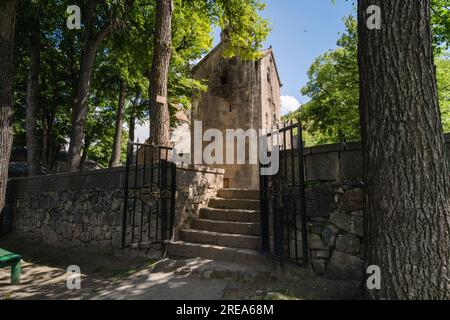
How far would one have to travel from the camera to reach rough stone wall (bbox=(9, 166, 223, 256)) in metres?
5.10

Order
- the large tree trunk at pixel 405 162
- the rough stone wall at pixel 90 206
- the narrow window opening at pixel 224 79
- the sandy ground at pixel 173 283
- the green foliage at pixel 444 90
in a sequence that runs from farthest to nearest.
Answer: the narrow window opening at pixel 224 79 < the green foliage at pixel 444 90 < the rough stone wall at pixel 90 206 < the sandy ground at pixel 173 283 < the large tree trunk at pixel 405 162

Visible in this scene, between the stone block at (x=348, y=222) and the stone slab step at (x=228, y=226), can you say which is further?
the stone slab step at (x=228, y=226)

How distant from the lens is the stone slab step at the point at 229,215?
15.5ft

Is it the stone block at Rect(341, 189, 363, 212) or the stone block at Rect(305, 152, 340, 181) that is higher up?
the stone block at Rect(305, 152, 340, 181)

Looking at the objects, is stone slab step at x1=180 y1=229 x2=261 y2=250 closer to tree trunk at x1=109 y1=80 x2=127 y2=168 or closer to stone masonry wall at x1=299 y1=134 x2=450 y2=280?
stone masonry wall at x1=299 y1=134 x2=450 y2=280

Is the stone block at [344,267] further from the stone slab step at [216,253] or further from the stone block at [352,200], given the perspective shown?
the stone slab step at [216,253]

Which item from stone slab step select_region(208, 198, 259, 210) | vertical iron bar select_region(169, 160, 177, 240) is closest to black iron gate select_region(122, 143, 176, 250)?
vertical iron bar select_region(169, 160, 177, 240)

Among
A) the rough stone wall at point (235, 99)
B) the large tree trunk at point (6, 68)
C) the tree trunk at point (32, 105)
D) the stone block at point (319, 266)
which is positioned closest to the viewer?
the stone block at point (319, 266)

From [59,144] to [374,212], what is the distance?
66.0 ft

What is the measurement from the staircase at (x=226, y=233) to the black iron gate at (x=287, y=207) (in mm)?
→ 350

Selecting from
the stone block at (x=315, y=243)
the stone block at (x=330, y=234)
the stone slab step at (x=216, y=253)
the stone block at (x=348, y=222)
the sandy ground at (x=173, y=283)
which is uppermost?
the stone block at (x=348, y=222)

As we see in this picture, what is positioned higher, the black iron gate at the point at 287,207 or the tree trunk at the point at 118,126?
the tree trunk at the point at 118,126

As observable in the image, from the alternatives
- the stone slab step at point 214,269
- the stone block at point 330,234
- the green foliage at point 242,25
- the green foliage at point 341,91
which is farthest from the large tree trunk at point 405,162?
the green foliage at point 341,91

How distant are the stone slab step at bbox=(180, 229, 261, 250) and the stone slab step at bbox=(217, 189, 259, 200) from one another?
1.20 m
